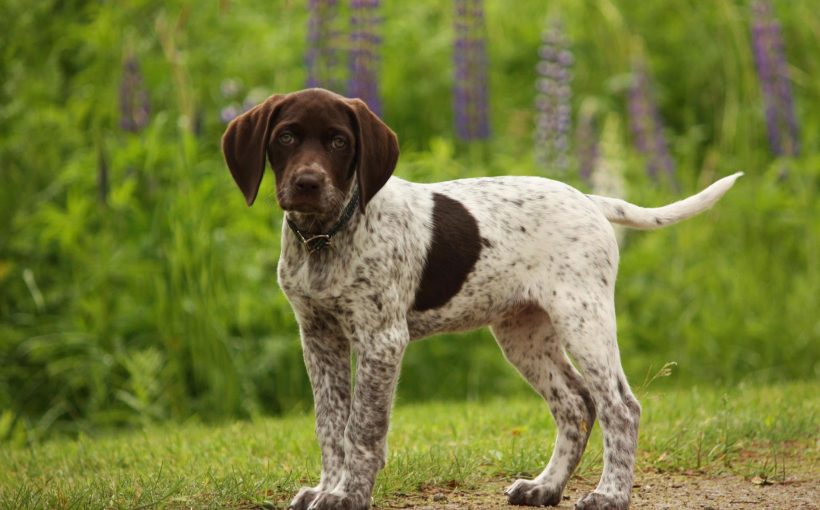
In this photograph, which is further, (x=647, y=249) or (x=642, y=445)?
(x=647, y=249)

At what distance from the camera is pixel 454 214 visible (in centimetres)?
485

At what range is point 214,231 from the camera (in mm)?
8648

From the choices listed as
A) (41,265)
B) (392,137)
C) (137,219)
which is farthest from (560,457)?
(41,265)

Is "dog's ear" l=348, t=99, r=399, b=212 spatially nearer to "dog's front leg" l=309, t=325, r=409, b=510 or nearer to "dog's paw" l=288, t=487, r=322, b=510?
"dog's front leg" l=309, t=325, r=409, b=510

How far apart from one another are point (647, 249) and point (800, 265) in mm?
1444

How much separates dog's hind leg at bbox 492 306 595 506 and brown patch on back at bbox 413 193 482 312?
48cm

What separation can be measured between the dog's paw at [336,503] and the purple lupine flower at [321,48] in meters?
5.26

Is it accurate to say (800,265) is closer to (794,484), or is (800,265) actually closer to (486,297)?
(794,484)

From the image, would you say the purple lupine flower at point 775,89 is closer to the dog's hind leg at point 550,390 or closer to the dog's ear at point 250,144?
the dog's hind leg at point 550,390

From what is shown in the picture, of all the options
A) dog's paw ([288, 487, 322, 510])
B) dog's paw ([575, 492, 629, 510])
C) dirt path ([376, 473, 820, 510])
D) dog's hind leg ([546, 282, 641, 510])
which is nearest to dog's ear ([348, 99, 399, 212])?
dog's hind leg ([546, 282, 641, 510])

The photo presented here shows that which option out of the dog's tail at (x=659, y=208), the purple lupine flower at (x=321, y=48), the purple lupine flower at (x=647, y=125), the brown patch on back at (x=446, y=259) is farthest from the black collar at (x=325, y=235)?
the purple lupine flower at (x=647, y=125)

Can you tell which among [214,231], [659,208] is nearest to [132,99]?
[214,231]

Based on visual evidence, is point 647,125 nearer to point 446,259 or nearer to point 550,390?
point 550,390

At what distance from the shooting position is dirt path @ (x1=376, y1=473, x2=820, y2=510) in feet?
16.0
